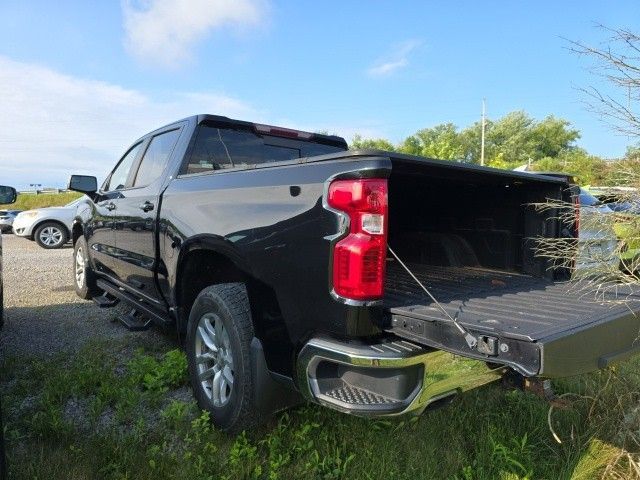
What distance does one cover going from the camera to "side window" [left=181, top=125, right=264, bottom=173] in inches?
147

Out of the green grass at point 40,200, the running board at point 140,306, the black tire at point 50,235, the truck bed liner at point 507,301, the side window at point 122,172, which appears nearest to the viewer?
the truck bed liner at point 507,301

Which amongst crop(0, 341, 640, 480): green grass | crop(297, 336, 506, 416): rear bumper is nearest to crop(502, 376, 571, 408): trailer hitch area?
crop(297, 336, 506, 416): rear bumper

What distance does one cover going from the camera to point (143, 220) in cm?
387

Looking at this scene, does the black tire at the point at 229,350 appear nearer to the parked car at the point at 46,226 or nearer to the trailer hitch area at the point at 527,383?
the trailer hitch area at the point at 527,383

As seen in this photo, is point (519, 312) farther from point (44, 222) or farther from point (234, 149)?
point (44, 222)

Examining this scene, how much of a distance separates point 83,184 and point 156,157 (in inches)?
60.1

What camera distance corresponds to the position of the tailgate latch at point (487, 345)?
5.76 ft

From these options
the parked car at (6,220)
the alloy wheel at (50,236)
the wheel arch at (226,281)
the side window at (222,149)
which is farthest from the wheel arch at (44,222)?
the wheel arch at (226,281)

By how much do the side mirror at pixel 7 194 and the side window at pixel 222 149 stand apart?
1.83 m

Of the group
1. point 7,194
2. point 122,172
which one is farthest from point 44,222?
point 7,194

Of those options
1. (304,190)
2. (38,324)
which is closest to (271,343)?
(304,190)

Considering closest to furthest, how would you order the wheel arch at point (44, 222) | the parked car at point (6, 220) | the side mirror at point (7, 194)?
the side mirror at point (7, 194)
the wheel arch at point (44, 222)
the parked car at point (6, 220)

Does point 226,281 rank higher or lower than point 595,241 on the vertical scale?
lower

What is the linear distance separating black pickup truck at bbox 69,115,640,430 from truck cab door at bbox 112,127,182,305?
0.03m
